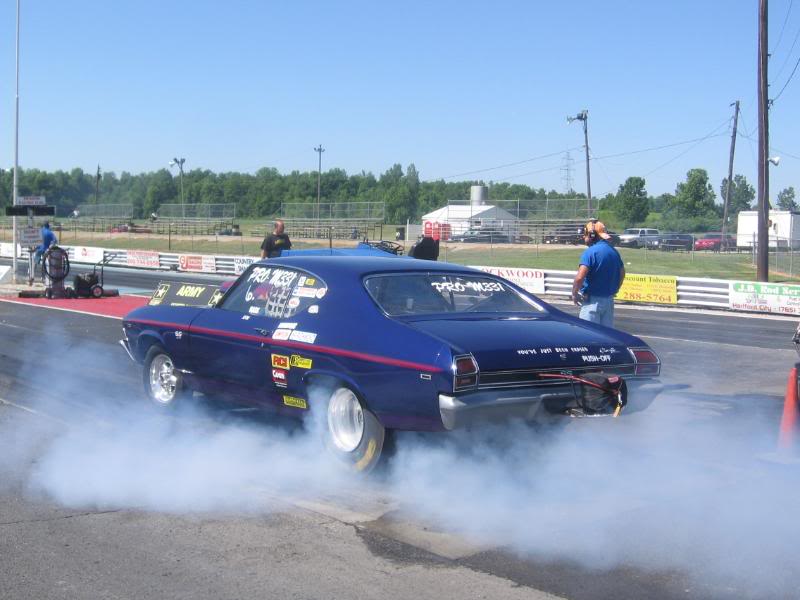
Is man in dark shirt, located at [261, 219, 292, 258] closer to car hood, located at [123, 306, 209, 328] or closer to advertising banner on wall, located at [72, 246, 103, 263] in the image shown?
car hood, located at [123, 306, 209, 328]

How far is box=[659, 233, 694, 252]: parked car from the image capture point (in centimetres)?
4761

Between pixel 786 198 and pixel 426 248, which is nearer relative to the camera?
pixel 426 248

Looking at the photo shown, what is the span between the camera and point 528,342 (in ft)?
18.7

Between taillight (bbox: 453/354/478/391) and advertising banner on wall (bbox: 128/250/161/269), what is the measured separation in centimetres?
3627

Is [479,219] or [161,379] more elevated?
[479,219]

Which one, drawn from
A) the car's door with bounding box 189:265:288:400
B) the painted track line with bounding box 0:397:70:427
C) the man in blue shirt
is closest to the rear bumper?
the car's door with bounding box 189:265:288:400

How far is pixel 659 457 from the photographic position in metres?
6.61

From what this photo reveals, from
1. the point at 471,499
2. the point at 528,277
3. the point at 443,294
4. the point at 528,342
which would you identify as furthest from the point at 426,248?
the point at 528,277

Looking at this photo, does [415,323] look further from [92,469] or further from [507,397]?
[92,469]

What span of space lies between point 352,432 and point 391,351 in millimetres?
736

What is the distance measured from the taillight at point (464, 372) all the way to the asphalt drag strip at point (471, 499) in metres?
0.61

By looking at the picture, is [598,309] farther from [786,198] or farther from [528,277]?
[786,198]

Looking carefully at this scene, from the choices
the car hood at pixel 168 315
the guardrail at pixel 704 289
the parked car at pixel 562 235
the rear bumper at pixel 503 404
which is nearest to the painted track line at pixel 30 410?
the car hood at pixel 168 315

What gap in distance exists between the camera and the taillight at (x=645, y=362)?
6055 millimetres
